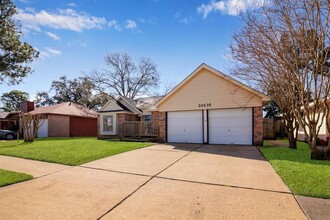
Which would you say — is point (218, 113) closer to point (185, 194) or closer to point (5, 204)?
point (185, 194)

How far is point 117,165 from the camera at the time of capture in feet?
24.3

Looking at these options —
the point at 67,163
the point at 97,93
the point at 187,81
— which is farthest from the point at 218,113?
the point at 97,93

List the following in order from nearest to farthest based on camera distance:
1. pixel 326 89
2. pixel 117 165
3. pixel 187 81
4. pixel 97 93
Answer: pixel 117 165 → pixel 326 89 → pixel 187 81 → pixel 97 93

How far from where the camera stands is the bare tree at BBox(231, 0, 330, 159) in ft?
25.6

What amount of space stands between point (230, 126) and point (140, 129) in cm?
759

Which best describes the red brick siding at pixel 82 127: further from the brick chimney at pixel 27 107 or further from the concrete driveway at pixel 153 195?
the concrete driveway at pixel 153 195

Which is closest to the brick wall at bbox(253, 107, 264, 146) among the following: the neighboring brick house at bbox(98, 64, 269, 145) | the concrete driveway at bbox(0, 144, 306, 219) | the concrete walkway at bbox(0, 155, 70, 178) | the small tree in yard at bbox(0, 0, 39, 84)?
the neighboring brick house at bbox(98, 64, 269, 145)

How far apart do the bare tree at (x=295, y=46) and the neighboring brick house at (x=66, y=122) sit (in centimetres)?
2083

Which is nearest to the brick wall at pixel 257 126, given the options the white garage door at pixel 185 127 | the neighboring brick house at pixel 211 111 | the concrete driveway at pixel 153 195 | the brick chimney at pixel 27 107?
the neighboring brick house at pixel 211 111

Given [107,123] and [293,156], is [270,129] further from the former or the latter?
[107,123]

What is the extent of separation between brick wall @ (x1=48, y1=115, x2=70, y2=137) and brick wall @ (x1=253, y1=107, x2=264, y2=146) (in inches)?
806

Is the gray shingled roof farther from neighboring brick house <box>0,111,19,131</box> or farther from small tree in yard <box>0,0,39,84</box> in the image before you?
small tree in yard <box>0,0,39,84</box>

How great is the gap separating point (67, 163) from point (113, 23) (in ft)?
26.3

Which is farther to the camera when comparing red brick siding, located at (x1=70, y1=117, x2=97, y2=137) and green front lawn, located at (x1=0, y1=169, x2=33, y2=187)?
red brick siding, located at (x1=70, y1=117, x2=97, y2=137)
